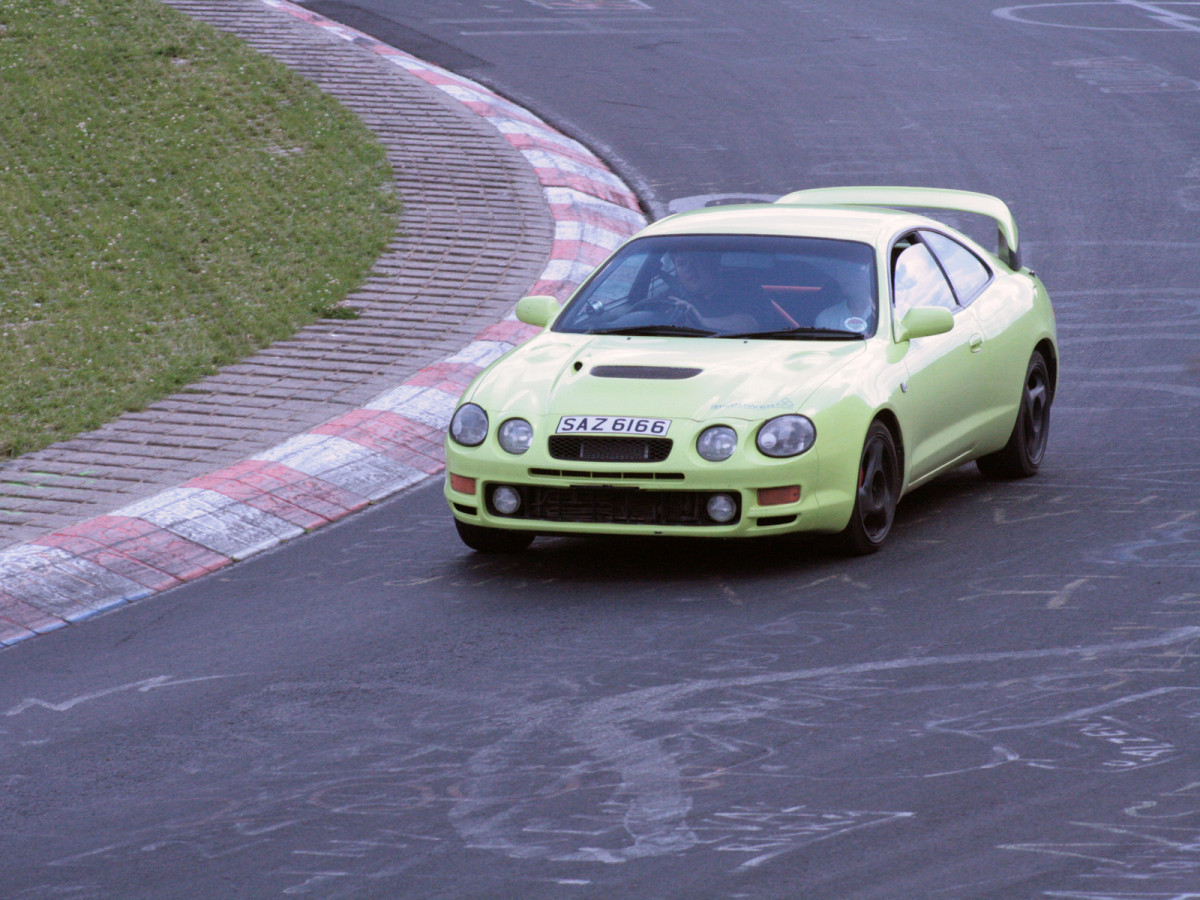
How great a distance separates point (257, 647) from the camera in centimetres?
670

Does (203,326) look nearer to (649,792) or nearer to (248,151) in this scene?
(248,151)

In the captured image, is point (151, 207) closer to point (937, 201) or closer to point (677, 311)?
point (937, 201)

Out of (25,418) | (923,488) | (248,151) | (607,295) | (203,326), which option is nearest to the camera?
(607,295)

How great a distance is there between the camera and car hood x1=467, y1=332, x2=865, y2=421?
7.21 meters

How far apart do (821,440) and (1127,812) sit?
2697mm

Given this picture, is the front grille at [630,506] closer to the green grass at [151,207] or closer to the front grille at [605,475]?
the front grille at [605,475]

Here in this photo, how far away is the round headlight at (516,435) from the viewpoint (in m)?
7.33

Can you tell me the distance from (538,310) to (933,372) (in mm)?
1798

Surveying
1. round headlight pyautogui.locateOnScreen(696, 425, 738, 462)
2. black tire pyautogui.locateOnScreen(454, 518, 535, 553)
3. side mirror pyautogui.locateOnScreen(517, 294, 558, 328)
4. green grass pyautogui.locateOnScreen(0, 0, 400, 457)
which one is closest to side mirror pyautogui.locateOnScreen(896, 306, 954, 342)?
round headlight pyautogui.locateOnScreen(696, 425, 738, 462)

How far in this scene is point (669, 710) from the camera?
18.6 feet

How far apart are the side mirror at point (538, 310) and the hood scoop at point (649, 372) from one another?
2.75ft

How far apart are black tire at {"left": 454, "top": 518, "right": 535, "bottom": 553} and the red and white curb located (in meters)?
1.02

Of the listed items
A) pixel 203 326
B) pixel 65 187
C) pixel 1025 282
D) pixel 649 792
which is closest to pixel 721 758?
pixel 649 792

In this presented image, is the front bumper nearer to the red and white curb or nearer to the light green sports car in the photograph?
the light green sports car
